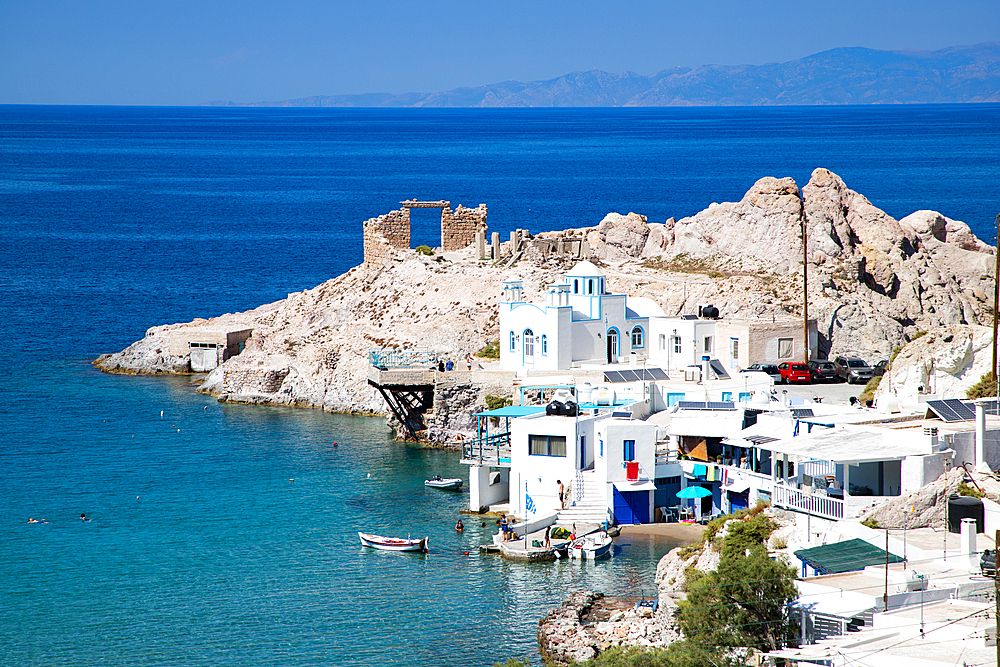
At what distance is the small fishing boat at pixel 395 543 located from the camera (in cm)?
4038

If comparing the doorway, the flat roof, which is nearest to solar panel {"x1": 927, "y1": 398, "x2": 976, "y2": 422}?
the flat roof

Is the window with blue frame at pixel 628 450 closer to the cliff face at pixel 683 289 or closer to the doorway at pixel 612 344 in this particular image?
the doorway at pixel 612 344

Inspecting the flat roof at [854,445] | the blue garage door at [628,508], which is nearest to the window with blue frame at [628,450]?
the blue garage door at [628,508]

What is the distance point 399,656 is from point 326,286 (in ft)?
144

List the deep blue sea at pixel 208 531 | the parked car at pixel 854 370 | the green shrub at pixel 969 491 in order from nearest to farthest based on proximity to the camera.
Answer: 1. the green shrub at pixel 969 491
2. the deep blue sea at pixel 208 531
3. the parked car at pixel 854 370

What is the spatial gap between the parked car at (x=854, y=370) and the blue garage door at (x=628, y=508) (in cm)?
1577

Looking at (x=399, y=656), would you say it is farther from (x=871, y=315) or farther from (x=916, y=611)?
(x=871, y=315)

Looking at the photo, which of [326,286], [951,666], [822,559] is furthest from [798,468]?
Answer: [326,286]

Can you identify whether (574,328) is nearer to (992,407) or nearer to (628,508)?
(628,508)

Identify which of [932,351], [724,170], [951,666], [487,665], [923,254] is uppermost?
[724,170]

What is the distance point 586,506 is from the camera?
42125 mm

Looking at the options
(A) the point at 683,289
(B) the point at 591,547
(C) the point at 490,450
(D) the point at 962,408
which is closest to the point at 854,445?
(D) the point at 962,408

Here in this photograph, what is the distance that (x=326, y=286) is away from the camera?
74.1 m

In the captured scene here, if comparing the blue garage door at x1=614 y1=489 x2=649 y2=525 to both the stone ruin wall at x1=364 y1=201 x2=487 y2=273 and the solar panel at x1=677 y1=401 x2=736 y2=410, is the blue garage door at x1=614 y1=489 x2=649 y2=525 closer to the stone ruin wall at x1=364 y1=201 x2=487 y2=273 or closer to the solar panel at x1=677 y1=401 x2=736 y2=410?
the solar panel at x1=677 y1=401 x2=736 y2=410
